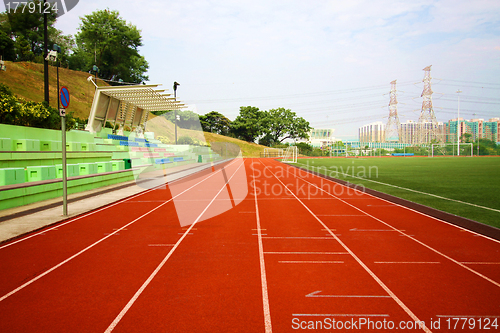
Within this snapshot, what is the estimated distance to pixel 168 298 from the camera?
3.50 metres

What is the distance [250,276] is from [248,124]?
73.7 metres

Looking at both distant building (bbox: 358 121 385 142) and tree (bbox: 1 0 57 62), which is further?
distant building (bbox: 358 121 385 142)

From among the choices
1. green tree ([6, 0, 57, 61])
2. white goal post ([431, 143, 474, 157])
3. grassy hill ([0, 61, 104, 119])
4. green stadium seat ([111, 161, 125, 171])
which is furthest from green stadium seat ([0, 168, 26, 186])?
white goal post ([431, 143, 474, 157])

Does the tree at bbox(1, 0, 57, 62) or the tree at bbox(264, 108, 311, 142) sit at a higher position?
the tree at bbox(1, 0, 57, 62)

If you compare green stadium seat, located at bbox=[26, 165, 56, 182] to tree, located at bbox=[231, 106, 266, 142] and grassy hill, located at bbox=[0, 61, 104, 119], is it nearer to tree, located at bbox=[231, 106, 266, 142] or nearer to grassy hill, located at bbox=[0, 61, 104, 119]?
grassy hill, located at bbox=[0, 61, 104, 119]

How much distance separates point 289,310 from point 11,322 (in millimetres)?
3012

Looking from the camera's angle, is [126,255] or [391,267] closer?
[391,267]

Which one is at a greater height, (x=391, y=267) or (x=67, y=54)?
(x=67, y=54)

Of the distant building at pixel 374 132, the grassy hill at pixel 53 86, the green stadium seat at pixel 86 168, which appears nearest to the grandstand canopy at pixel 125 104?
the grassy hill at pixel 53 86

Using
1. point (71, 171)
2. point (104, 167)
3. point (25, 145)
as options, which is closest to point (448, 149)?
point (104, 167)

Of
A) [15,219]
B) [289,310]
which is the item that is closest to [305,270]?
[289,310]

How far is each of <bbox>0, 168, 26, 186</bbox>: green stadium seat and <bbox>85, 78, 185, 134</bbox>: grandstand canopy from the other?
44.2 ft

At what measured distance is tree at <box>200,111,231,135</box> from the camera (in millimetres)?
76812

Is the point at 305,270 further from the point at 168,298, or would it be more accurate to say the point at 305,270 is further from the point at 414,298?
the point at 168,298
